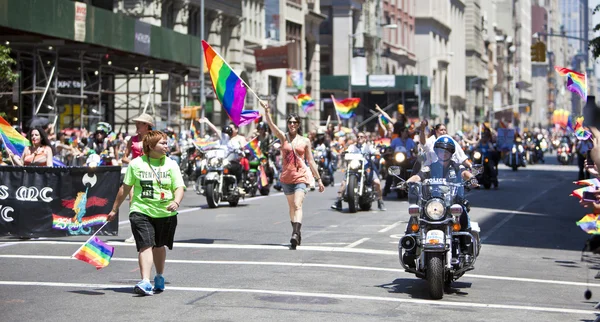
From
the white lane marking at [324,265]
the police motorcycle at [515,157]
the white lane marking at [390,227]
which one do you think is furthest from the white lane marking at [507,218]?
the police motorcycle at [515,157]

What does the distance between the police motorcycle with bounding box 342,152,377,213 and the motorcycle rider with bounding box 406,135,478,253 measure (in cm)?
1063

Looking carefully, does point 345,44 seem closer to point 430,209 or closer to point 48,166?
point 48,166

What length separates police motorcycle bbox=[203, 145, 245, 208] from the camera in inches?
967

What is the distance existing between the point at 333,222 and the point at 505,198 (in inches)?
393

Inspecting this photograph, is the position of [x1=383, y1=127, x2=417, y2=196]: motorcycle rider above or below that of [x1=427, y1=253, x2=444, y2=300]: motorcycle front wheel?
above

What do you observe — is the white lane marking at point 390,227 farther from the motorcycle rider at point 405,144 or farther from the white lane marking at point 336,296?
the white lane marking at point 336,296

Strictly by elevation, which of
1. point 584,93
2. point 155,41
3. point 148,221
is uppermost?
point 155,41

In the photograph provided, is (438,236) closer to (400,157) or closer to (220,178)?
(220,178)

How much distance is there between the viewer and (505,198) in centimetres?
2991

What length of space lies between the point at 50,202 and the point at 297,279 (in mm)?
6090

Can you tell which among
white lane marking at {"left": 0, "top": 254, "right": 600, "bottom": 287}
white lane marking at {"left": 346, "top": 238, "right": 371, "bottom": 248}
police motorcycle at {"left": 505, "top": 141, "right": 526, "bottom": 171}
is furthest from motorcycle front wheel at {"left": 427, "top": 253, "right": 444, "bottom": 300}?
police motorcycle at {"left": 505, "top": 141, "right": 526, "bottom": 171}

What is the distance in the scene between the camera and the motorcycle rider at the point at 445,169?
40.6 ft

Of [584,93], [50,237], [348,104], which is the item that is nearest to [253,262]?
[50,237]

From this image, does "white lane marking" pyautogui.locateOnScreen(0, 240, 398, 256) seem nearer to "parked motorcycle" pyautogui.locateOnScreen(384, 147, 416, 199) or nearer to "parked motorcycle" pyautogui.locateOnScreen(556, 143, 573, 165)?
"parked motorcycle" pyautogui.locateOnScreen(384, 147, 416, 199)
